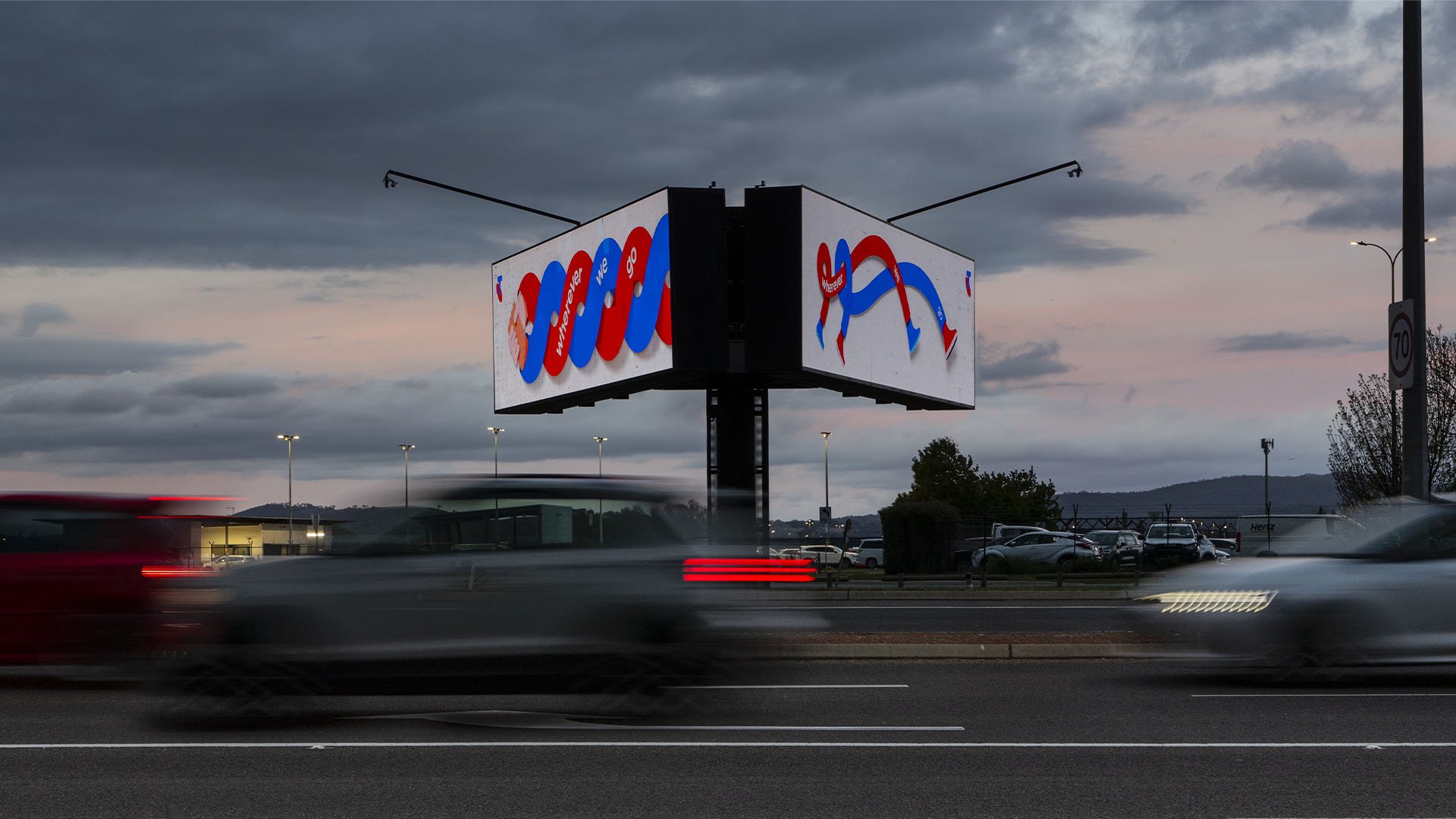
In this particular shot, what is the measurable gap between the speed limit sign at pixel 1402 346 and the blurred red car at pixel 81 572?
1291cm

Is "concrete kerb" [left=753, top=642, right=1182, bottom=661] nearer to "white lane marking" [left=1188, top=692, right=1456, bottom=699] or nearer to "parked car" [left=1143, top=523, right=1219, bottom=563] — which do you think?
"white lane marking" [left=1188, top=692, right=1456, bottom=699]

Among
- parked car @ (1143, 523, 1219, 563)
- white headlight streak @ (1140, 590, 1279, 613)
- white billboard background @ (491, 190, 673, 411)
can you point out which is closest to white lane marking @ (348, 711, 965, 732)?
white headlight streak @ (1140, 590, 1279, 613)

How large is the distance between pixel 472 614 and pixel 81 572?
15.4 ft

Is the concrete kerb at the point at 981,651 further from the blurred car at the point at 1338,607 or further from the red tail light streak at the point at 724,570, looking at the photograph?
the red tail light streak at the point at 724,570

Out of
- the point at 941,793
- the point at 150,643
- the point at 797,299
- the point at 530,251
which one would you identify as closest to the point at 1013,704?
the point at 941,793

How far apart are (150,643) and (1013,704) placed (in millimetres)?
7145

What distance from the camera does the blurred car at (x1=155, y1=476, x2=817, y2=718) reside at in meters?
9.67

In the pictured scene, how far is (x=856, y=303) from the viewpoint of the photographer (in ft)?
117

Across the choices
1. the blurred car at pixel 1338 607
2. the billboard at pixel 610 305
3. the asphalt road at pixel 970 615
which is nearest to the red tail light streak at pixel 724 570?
the blurred car at pixel 1338 607

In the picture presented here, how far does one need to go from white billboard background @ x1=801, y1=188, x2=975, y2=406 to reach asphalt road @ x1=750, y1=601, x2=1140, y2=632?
8999mm

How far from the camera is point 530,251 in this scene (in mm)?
39000

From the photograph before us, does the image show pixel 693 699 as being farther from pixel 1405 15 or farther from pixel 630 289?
pixel 630 289

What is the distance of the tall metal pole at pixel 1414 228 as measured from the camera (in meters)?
16.0

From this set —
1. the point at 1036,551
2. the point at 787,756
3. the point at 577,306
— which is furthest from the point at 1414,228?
the point at 1036,551
